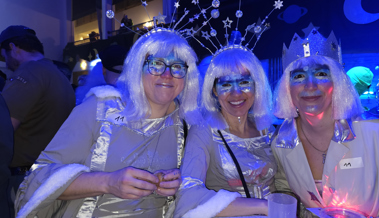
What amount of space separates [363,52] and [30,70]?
481 centimetres

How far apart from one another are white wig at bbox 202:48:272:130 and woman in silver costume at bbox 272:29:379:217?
14 centimetres

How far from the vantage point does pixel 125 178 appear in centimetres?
106

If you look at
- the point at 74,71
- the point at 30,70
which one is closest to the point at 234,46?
the point at 30,70

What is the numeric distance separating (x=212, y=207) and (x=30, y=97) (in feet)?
5.90

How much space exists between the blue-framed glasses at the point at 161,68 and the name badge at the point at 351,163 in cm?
118

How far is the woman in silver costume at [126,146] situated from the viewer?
3.74 ft

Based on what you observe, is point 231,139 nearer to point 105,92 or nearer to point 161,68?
point 161,68

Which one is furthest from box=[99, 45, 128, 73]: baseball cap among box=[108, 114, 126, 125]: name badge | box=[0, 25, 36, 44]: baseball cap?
box=[108, 114, 126, 125]: name badge

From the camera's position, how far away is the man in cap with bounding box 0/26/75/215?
1.98 meters

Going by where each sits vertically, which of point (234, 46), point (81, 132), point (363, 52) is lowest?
point (81, 132)

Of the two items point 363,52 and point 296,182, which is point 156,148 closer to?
point 296,182

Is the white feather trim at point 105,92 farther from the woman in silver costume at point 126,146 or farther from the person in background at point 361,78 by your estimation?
the person in background at point 361,78

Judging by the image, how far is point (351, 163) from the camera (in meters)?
1.52

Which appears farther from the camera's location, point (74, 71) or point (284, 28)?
point (74, 71)
